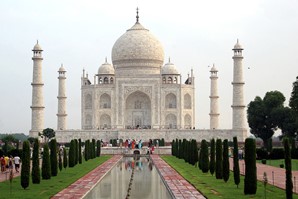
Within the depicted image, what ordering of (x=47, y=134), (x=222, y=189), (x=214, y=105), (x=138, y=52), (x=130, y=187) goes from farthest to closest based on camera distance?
(x=138, y=52) → (x=214, y=105) → (x=47, y=134) → (x=130, y=187) → (x=222, y=189)

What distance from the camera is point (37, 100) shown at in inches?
1471

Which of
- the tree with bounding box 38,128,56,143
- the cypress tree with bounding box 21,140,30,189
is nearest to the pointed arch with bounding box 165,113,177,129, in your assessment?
the tree with bounding box 38,128,56,143

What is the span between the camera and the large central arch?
4116 cm

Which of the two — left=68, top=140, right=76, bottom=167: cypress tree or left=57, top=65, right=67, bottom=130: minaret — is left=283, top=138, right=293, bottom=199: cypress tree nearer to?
left=68, top=140, right=76, bottom=167: cypress tree

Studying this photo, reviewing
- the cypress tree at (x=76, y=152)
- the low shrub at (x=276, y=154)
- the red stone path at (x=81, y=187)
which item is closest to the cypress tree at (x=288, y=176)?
the red stone path at (x=81, y=187)

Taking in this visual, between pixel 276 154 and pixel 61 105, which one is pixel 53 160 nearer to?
pixel 276 154

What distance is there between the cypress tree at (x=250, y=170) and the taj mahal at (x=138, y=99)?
25.2 m

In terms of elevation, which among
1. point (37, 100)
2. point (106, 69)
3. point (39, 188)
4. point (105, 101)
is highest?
point (106, 69)

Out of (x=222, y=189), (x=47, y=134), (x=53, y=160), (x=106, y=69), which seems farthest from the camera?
(x=106, y=69)

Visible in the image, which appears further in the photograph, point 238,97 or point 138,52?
point 138,52

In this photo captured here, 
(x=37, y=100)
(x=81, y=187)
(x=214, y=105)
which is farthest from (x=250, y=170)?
(x=214, y=105)

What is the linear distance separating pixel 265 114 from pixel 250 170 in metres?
24.5

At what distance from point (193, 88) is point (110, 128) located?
21.6 feet

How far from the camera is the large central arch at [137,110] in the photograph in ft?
135
